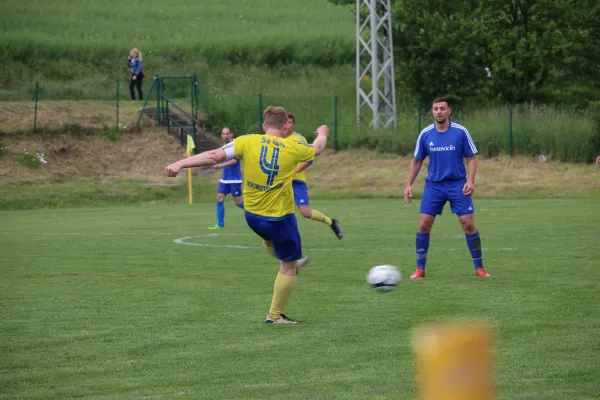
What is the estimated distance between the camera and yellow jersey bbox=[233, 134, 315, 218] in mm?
8688

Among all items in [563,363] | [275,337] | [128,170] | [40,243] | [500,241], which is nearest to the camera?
[563,363]

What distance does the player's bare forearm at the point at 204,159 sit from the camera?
8148mm

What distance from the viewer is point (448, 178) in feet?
39.1

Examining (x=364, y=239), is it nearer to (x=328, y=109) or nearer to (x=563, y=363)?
(x=563, y=363)

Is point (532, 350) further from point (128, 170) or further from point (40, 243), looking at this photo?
point (128, 170)

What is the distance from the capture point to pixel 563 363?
22.0ft

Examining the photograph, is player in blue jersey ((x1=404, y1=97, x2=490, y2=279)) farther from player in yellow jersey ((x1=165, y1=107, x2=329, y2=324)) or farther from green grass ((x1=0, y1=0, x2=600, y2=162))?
green grass ((x1=0, y1=0, x2=600, y2=162))

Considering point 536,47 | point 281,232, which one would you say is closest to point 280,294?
point 281,232

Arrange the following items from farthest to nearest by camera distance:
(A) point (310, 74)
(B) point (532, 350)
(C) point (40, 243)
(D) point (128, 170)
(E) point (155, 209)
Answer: (A) point (310, 74)
(D) point (128, 170)
(E) point (155, 209)
(C) point (40, 243)
(B) point (532, 350)

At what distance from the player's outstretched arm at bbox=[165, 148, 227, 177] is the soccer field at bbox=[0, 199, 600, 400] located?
1.35 m

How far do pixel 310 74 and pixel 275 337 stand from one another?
47774 mm

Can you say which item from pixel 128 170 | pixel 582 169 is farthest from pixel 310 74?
pixel 582 169

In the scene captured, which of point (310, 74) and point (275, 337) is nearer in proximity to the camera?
point (275, 337)

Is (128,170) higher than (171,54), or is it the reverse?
(171,54)
